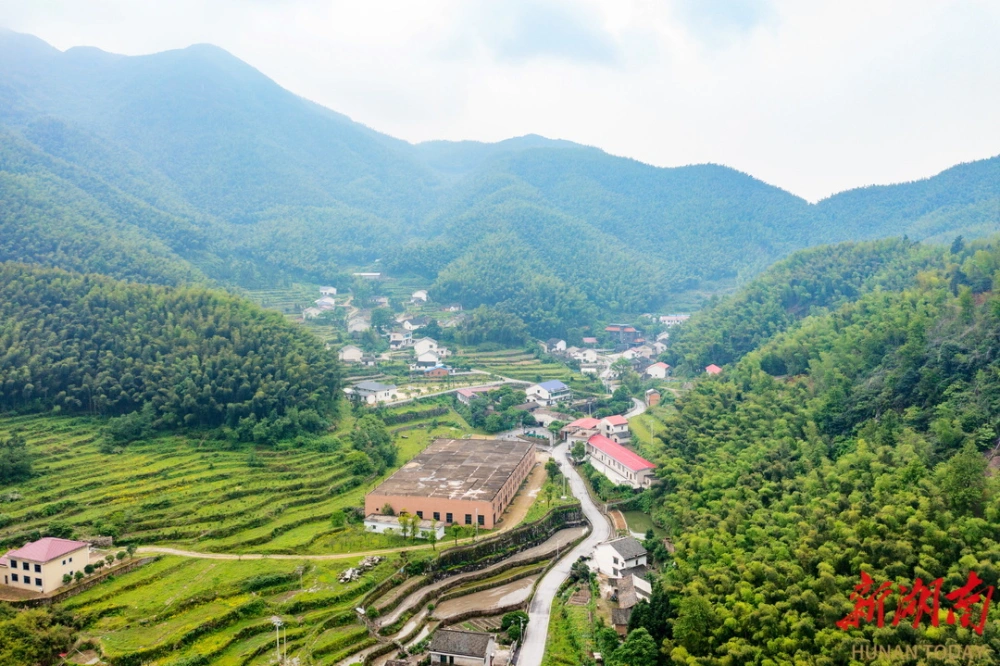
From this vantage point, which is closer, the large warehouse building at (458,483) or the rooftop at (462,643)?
the rooftop at (462,643)

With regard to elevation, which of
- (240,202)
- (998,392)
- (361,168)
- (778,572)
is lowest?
(778,572)

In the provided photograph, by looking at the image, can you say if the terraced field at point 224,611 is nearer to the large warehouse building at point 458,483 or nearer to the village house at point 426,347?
the large warehouse building at point 458,483

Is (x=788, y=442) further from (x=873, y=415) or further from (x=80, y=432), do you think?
(x=80, y=432)

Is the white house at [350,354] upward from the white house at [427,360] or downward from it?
upward

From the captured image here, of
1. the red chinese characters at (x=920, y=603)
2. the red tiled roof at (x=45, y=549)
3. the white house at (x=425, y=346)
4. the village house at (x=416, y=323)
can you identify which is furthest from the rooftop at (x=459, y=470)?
the village house at (x=416, y=323)

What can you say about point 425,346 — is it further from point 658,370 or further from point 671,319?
point 671,319

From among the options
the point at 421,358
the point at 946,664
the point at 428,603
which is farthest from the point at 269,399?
the point at 946,664

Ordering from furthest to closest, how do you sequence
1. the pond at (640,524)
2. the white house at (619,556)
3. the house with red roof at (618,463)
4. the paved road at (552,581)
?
the house with red roof at (618,463), the pond at (640,524), the white house at (619,556), the paved road at (552,581)
